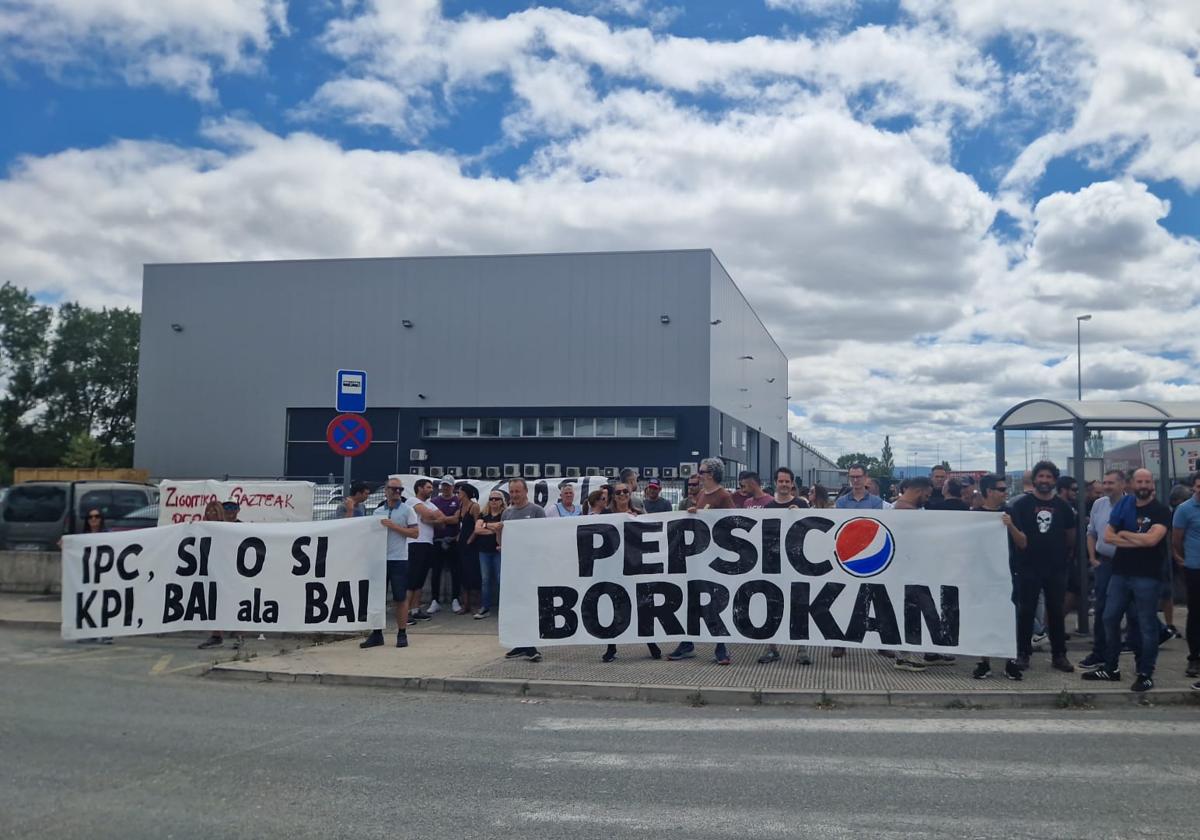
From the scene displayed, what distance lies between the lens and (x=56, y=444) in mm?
77000

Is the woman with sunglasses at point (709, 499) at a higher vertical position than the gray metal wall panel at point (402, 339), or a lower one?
lower

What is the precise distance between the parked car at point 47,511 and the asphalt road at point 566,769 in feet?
31.7

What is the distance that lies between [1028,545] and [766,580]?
8.06 feet

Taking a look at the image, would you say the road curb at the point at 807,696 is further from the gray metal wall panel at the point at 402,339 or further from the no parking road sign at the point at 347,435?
the gray metal wall panel at the point at 402,339

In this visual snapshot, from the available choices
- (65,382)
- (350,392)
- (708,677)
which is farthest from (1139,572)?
(65,382)

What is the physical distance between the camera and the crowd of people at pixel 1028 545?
28.6ft

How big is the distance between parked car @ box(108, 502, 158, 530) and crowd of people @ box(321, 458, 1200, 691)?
6191mm

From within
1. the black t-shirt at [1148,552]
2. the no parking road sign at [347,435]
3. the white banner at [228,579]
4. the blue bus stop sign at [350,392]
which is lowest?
the white banner at [228,579]

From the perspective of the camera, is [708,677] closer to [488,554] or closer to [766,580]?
[766,580]

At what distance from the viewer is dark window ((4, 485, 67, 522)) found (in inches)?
696

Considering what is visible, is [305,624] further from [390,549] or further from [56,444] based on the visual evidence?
[56,444]

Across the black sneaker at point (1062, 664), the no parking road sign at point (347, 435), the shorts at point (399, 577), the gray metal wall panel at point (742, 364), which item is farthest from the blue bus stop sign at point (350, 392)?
the gray metal wall panel at point (742, 364)

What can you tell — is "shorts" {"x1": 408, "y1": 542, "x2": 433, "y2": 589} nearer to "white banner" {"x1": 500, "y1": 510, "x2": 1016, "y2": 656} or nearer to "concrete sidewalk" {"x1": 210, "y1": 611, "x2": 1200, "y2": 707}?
"concrete sidewalk" {"x1": 210, "y1": 611, "x2": 1200, "y2": 707}

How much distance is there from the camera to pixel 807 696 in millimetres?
8469
